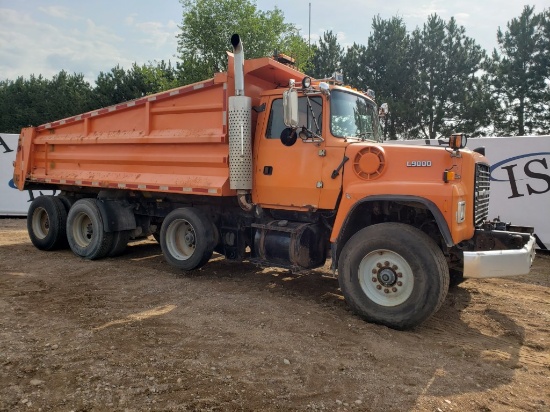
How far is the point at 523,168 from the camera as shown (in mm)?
9477

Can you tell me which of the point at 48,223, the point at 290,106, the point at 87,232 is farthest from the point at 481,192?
the point at 48,223

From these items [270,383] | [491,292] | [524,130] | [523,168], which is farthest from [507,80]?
[270,383]

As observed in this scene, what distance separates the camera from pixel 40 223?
909cm

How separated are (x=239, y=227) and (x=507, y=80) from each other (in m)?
25.4

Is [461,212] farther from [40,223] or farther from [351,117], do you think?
[40,223]

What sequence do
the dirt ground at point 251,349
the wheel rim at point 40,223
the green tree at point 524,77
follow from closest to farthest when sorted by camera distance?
the dirt ground at point 251,349 < the wheel rim at point 40,223 < the green tree at point 524,77

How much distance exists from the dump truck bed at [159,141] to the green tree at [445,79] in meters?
22.5

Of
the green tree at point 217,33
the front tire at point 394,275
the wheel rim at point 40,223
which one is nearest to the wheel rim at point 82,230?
the wheel rim at point 40,223

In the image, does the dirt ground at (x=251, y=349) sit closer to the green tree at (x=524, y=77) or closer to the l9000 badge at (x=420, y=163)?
the l9000 badge at (x=420, y=163)

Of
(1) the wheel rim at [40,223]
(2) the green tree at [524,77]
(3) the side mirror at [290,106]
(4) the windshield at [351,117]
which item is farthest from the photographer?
(2) the green tree at [524,77]

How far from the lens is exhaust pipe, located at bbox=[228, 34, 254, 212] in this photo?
5.84m

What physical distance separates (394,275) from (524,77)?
25.9 meters

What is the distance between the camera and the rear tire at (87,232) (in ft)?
25.2

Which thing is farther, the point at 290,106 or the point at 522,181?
the point at 522,181
